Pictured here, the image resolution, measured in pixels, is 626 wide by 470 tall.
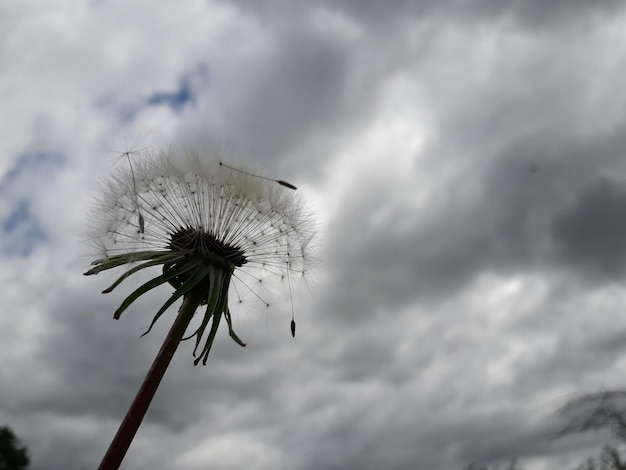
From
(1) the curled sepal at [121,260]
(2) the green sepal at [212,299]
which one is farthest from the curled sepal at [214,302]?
(1) the curled sepal at [121,260]

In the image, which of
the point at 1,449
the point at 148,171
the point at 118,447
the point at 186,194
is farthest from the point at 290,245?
the point at 1,449

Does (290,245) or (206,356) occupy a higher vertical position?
(290,245)

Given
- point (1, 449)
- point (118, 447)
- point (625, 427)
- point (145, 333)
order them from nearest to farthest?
1. point (625, 427)
2. point (118, 447)
3. point (145, 333)
4. point (1, 449)

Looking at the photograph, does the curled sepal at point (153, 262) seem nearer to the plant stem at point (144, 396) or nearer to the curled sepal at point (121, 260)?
the curled sepal at point (121, 260)

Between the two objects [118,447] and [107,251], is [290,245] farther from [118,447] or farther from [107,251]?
[118,447]

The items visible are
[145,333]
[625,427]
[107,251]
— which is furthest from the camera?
[107,251]
